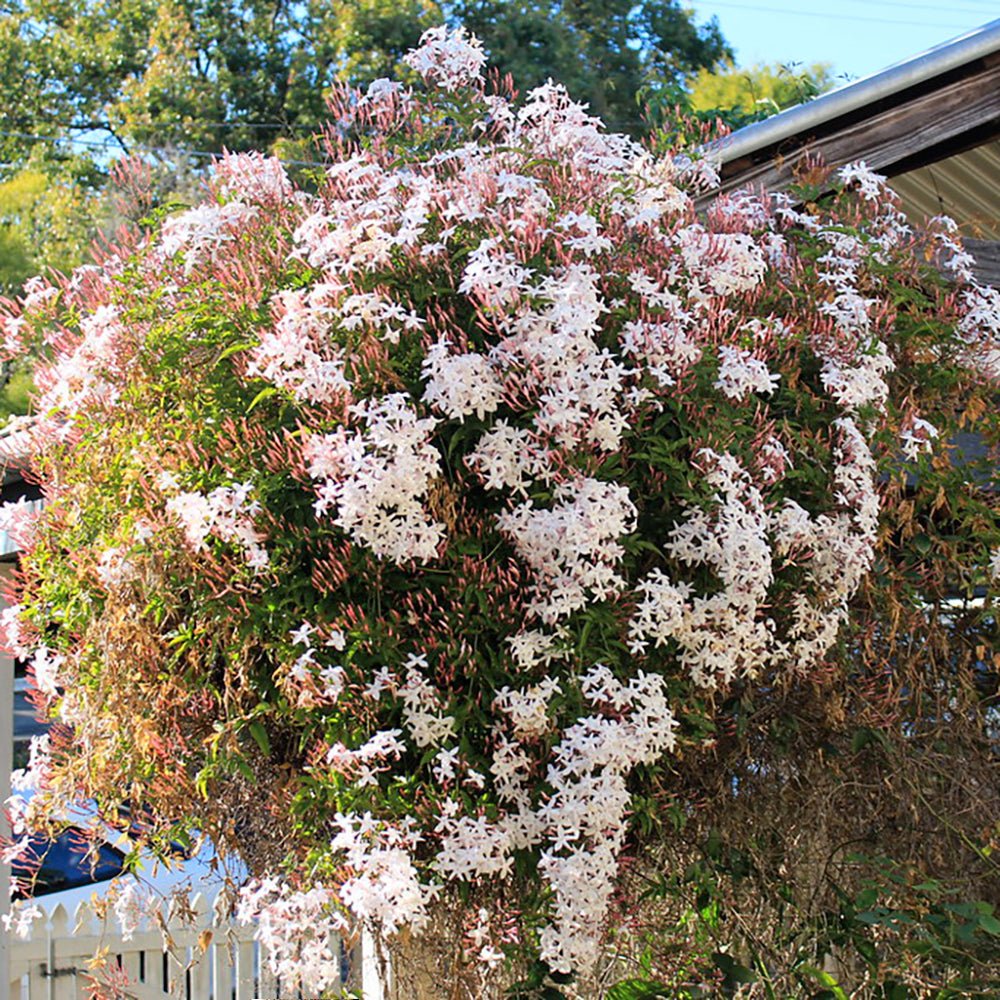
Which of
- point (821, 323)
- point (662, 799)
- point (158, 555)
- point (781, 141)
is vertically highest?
point (781, 141)

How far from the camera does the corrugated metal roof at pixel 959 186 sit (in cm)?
722

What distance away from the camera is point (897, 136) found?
5.36 metres

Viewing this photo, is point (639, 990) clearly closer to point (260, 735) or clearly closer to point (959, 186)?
point (260, 735)

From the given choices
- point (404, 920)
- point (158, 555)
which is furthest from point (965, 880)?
point (158, 555)

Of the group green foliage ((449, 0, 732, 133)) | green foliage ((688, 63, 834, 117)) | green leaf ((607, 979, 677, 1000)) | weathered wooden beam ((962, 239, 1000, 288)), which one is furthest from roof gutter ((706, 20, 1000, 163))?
green foliage ((449, 0, 732, 133))

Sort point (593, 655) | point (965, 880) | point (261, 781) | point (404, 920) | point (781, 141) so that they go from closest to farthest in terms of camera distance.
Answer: point (404, 920) → point (593, 655) → point (261, 781) → point (965, 880) → point (781, 141)

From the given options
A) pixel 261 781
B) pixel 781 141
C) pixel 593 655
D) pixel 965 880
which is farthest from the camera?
pixel 781 141

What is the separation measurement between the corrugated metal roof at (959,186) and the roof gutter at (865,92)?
72.6 inches

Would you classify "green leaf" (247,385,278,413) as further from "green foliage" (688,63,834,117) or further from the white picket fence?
"green foliage" (688,63,834,117)

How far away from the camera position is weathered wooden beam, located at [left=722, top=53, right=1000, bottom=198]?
516 centimetres

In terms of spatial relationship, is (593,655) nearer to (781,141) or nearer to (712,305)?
(712,305)

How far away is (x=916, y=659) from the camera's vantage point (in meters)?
4.34

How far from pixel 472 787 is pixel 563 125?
6.18ft

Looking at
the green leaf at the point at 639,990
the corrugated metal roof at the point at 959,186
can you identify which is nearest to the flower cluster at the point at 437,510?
the green leaf at the point at 639,990
